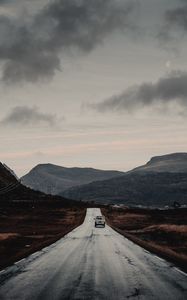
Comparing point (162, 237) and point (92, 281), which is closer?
point (92, 281)

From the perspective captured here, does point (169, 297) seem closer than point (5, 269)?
Yes

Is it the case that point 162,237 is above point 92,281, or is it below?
below

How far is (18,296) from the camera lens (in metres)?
14.1

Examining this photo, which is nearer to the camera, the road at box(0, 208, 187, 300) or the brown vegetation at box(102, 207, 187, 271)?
the road at box(0, 208, 187, 300)

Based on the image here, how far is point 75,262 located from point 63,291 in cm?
1092

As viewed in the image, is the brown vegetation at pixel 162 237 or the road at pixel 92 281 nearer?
the road at pixel 92 281

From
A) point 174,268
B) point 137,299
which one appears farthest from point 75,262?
point 137,299

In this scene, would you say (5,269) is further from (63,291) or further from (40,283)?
(63,291)

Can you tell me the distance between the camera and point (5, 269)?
2159 cm

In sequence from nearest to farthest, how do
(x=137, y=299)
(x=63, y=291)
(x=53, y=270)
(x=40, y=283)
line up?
1. (x=137, y=299)
2. (x=63, y=291)
3. (x=40, y=283)
4. (x=53, y=270)

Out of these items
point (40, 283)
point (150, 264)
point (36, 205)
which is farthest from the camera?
point (36, 205)

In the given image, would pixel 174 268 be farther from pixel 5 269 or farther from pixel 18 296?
pixel 18 296

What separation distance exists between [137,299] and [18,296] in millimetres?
3498

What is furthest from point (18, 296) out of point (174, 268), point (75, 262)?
point (75, 262)
